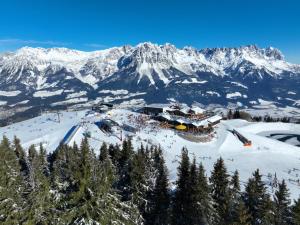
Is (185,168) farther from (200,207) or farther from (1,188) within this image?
(1,188)

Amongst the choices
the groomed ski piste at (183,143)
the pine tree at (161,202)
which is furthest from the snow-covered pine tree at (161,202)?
the groomed ski piste at (183,143)

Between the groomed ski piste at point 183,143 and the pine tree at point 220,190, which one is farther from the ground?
the pine tree at point 220,190

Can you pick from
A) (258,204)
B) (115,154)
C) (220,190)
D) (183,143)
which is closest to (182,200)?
(220,190)

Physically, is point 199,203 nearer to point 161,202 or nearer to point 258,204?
point 161,202

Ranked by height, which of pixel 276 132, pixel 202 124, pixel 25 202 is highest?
pixel 25 202

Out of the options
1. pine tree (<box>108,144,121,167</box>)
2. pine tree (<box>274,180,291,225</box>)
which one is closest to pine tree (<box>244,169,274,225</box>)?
pine tree (<box>274,180,291,225</box>)

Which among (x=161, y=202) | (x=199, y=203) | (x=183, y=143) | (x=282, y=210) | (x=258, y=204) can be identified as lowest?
(x=183, y=143)

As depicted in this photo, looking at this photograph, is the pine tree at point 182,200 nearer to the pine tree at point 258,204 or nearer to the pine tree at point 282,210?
the pine tree at point 258,204

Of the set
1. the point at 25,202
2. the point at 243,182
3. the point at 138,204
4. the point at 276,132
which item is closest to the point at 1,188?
the point at 25,202
